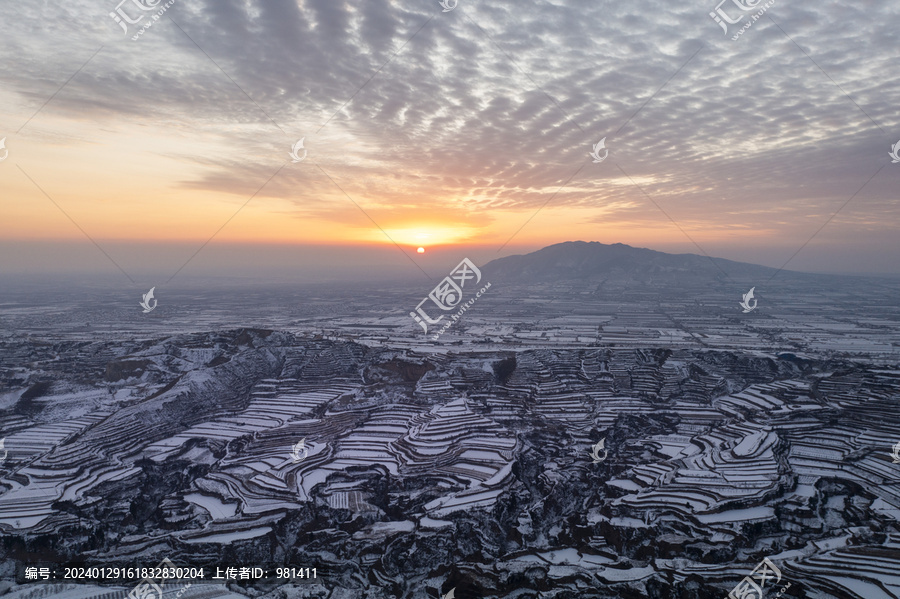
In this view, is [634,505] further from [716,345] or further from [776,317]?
[776,317]

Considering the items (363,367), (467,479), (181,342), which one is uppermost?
(181,342)

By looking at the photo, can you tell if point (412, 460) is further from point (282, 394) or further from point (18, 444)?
point (18, 444)

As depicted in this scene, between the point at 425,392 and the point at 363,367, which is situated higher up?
the point at 363,367

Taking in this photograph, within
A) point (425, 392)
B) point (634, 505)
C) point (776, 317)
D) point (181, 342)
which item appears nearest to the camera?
point (634, 505)

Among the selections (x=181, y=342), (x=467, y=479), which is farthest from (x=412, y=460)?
(x=181, y=342)

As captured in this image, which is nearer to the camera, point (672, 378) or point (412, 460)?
point (412, 460)

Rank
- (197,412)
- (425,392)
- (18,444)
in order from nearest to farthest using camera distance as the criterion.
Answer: (18,444) < (197,412) < (425,392)

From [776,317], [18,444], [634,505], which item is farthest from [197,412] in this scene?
[776,317]
